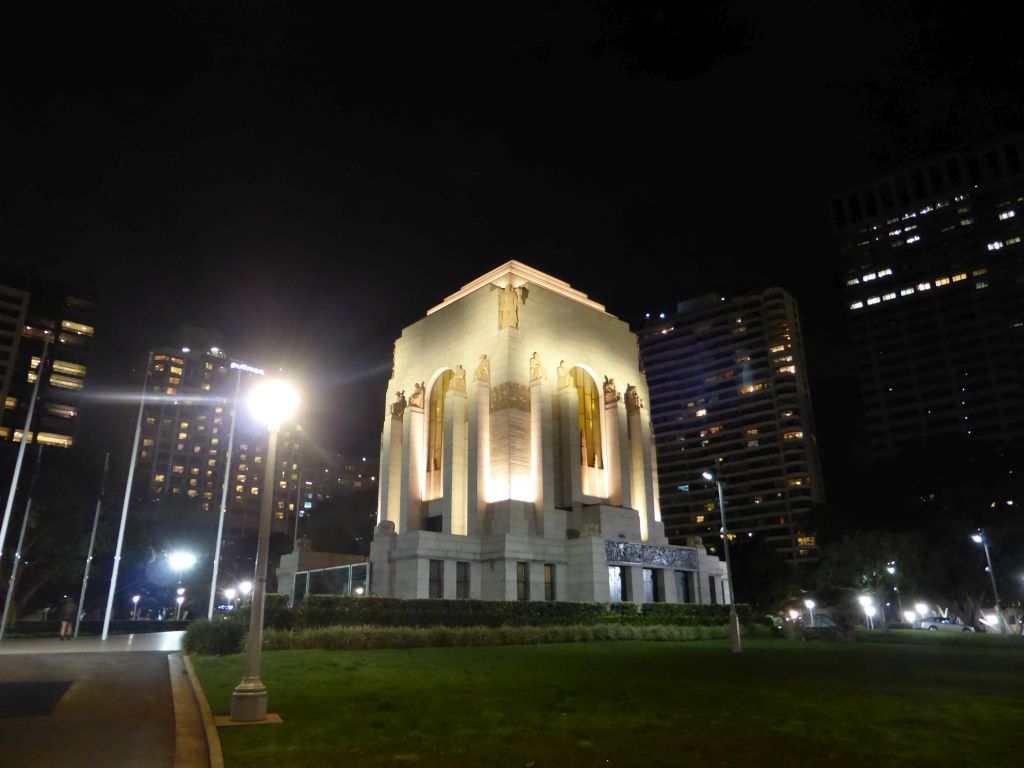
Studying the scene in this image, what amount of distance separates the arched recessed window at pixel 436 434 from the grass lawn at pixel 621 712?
28027 millimetres

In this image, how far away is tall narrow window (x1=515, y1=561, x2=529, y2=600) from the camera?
40969 millimetres

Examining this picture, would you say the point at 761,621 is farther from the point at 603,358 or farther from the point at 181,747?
the point at 181,747

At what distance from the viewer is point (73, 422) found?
382 ft

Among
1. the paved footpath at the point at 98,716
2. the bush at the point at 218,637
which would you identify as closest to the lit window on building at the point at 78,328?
the bush at the point at 218,637

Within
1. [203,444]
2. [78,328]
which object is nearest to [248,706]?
[78,328]

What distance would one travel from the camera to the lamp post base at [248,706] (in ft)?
38.6

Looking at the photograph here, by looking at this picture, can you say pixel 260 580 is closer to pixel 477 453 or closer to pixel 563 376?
pixel 477 453

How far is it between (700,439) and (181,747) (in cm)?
16213

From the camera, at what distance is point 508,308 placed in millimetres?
48562

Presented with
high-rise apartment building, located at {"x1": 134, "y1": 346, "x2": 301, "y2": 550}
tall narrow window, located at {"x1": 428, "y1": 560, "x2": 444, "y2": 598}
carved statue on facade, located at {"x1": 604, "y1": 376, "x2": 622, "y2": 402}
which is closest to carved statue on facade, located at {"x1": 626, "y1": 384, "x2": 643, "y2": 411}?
carved statue on facade, located at {"x1": 604, "y1": 376, "x2": 622, "y2": 402}

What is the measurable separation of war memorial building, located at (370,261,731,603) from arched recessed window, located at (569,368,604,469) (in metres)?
0.12

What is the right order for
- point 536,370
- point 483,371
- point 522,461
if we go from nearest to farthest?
point 522,461
point 536,370
point 483,371

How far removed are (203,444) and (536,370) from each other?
135774 mm

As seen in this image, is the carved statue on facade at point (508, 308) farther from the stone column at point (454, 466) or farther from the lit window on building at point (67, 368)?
the lit window on building at point (67, 368)
